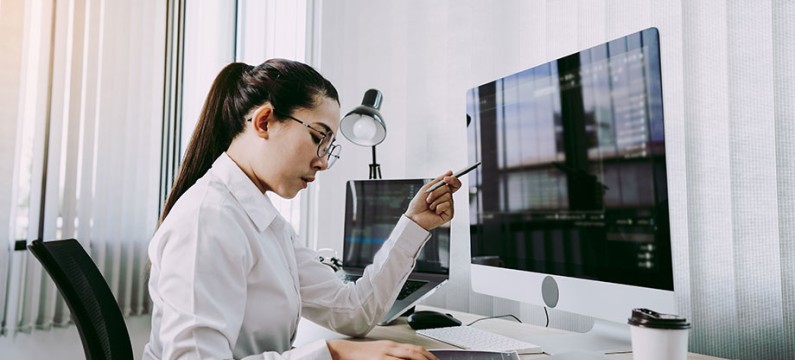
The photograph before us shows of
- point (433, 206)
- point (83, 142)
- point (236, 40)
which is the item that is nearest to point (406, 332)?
point (433, 206)

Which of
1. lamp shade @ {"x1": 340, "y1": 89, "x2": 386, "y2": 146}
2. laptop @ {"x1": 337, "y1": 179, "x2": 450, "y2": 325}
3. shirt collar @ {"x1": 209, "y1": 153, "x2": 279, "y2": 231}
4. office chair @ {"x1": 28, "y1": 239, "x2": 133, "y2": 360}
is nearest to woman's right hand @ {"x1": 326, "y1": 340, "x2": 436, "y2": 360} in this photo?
shirt collar @ {"x1": 209, "y1": 153, "x2": 279, "y2": 231}

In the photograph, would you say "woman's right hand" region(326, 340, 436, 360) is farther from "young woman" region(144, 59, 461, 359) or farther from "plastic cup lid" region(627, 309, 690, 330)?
"plastic cup lid" region(627, 309, 690, 330)

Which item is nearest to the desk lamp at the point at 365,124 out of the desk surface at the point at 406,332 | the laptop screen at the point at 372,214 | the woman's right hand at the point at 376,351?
the laptop screen at the point at 372,214

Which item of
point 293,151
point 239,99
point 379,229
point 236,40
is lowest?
point 379,229

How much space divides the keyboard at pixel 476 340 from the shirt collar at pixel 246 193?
440 mm

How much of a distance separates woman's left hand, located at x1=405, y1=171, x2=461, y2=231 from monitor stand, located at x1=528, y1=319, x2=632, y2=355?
322mm

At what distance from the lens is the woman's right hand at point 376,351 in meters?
0.72

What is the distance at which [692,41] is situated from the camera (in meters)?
1.19

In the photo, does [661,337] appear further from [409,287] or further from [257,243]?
[409,287]

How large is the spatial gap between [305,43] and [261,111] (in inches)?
60.3

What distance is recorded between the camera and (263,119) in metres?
0.94

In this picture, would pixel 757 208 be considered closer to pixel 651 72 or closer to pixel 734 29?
pixel 734 29

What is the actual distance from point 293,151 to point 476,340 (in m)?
0.53

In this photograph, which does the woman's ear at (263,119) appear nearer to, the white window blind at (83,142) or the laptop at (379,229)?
the laptop at (379,229)
